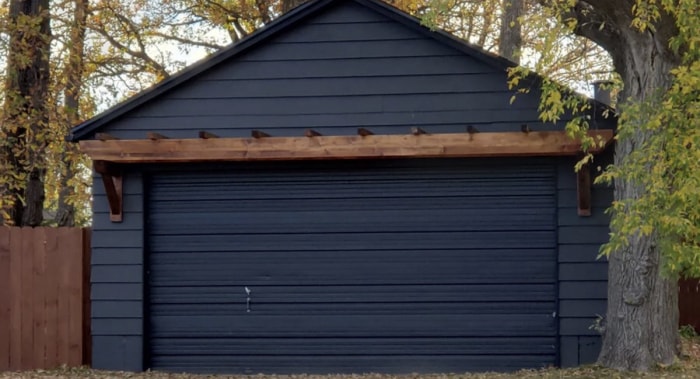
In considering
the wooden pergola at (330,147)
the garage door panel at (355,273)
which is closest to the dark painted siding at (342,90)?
the wooden pergola at (330,147)

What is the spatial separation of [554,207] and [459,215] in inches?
44.2

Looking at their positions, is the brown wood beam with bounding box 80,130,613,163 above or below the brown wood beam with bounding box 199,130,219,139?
below

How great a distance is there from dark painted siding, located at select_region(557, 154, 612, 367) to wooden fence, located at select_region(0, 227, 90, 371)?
19.4 feet

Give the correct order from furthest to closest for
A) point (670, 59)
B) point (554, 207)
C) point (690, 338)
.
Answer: point (690, 338) → point (554, 207) → point (670, 59)

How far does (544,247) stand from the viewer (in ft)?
35.7

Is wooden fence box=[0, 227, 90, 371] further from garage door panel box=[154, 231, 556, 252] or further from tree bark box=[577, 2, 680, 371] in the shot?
tree bark box=[577, 2, 680, 371]

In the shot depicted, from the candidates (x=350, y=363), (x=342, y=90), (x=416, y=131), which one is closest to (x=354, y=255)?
(x=350, y=363)

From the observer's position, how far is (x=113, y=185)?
11094 mm

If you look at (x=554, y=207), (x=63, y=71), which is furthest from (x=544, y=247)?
(x=63, y=71)

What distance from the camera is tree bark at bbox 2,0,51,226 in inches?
621

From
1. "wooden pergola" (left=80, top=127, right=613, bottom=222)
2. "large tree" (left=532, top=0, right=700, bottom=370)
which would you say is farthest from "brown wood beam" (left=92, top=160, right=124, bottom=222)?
"large tree" (left=532, top=0, right=700, bottom=370)

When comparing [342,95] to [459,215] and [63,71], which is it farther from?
[63,71]

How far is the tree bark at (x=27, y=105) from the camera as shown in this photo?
51.8ft

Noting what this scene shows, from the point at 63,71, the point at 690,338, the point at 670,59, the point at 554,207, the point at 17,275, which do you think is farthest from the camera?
the point at 63,71
